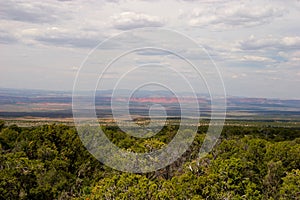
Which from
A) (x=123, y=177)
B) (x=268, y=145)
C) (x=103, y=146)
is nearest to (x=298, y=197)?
(x=123, y=177)

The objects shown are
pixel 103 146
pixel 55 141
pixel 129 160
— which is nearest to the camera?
pixel 129 160

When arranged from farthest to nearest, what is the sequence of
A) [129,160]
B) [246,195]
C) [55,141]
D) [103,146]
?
1. [55,141]
2. [103,146]
3. [129,160]
4. [246,195]

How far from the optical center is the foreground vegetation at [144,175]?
26.3 m

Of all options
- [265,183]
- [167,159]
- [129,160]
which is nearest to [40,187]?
[129,160]

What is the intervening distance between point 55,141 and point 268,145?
847 inches

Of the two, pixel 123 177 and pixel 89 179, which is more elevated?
pixel 123 177

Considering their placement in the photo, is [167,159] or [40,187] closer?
[40,187]

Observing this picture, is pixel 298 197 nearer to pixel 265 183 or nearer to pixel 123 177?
pixel 265 183

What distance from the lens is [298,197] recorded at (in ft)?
89.8

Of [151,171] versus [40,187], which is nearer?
[40,187]

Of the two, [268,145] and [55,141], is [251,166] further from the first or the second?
[55,141]

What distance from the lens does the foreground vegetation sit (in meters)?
26.3

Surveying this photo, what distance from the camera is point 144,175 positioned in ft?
102

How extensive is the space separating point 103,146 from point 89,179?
3.80 metres
